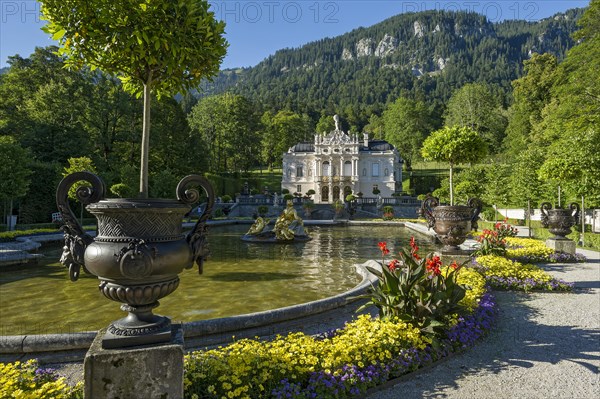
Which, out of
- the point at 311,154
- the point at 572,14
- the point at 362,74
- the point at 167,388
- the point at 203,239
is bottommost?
the point at 167,388

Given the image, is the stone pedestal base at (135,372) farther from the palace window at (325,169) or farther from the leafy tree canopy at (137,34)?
the palace window at (325,169)

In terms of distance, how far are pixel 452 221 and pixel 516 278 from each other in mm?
1758

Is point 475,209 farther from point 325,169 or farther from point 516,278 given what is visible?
Answer: point 325,169

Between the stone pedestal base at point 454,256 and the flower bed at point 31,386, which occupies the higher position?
the stone pedestal base at point 454,256

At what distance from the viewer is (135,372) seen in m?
2.53

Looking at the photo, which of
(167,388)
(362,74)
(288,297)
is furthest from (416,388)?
(362,74)

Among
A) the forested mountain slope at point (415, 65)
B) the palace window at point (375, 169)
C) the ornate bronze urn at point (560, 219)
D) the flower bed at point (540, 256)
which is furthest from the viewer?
the forested mountain slope at point (415, 65)

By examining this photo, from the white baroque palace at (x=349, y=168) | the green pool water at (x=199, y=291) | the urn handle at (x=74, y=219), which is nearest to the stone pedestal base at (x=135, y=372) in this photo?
the urn handle at (x=74, y=219)

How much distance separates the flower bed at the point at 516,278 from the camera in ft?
23.8

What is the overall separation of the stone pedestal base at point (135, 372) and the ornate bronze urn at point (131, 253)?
0.10 meters

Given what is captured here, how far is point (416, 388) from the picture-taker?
3.47m

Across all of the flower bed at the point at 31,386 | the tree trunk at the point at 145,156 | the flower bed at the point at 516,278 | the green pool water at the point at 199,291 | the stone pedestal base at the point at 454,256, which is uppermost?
the tree trunk at the point at 145,156

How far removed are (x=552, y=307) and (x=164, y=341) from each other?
256 inches

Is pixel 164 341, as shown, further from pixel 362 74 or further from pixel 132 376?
pixel 362 74
